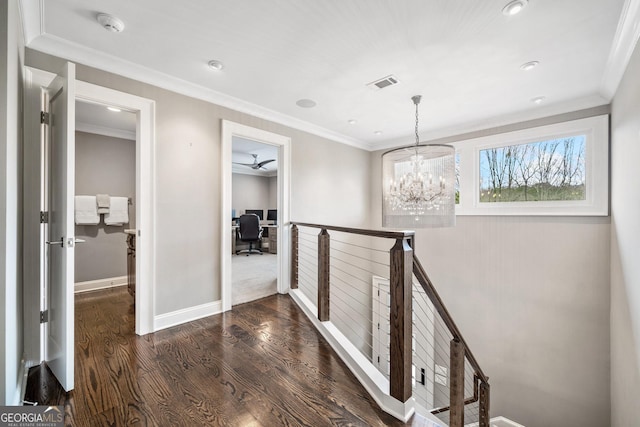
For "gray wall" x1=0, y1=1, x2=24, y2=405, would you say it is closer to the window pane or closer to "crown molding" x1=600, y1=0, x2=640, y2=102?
"crown molding" x1=600, y1=0, x2=640, y2=102

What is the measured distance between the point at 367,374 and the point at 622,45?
10.3 ft

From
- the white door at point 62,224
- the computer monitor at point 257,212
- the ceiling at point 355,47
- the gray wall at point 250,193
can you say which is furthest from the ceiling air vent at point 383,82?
the computer monitor at point 257,212

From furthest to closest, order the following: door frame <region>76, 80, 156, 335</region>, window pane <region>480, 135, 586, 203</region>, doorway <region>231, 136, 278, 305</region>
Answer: doorway <region>231, 136, 278, 305</region> < window pane <region>480, 135, 586, 203</region> < door frame <region>76, 80, 156, 335</region>

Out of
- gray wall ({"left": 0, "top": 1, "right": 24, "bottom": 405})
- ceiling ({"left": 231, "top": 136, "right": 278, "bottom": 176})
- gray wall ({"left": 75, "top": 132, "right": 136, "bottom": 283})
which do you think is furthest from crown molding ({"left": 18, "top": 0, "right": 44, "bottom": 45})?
ceiling ({"left": 231, "top": 136, "right": 278, "bottom": 176})

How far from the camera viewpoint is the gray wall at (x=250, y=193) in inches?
326

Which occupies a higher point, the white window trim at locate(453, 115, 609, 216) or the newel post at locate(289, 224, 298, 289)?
the white window trim at locate(453, 115, 609, 216)

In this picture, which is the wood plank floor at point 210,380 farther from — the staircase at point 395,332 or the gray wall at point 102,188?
the gray wall at point 102,188

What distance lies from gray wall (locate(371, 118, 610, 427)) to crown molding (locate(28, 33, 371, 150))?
133 inches

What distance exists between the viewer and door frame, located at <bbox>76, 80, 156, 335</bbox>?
2.56m

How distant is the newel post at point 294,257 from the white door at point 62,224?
2.30 metres

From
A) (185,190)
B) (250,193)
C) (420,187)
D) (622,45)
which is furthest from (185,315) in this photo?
(250,193)

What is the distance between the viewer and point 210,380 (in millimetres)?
1919

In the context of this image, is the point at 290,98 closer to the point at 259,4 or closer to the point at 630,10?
the point at 259,4

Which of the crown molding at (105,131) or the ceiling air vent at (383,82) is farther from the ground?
the ceiling air vent at (383,82)
